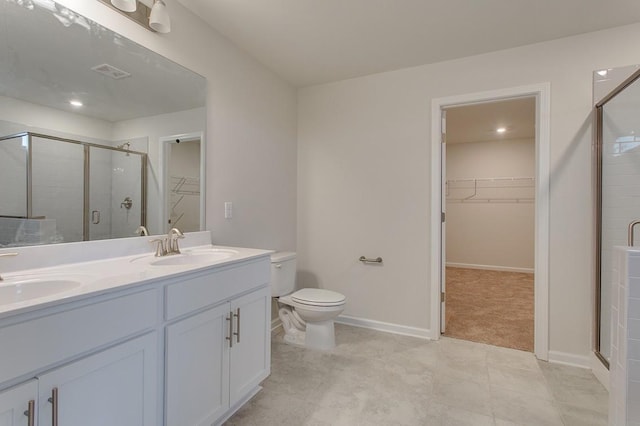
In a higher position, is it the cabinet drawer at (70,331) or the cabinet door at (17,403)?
the cabinet drawer at (70,331)

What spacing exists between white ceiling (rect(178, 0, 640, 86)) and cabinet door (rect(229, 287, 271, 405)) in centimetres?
175

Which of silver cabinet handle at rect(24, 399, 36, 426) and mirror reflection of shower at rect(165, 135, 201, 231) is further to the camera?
mirror reflection of shower at rect(165, 135, 201, 231)

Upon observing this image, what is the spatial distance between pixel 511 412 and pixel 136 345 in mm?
1908

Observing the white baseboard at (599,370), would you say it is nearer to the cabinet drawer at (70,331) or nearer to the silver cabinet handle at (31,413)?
the cabinet drawer at (70,331)

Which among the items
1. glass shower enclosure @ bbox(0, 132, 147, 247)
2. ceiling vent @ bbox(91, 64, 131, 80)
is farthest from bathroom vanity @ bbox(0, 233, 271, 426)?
ceiling vent @ bbox(91, 64, 131, 80)

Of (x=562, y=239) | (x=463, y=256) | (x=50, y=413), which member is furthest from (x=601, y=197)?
(x=463, y=256)

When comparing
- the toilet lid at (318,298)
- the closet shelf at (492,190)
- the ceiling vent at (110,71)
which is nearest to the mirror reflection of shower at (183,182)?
the ceiling vent at (110,71)

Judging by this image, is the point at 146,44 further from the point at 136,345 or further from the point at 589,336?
the point at 589,336

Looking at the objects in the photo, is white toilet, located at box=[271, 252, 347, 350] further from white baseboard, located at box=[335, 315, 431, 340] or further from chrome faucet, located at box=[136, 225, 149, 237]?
chrome faucet, located at box=[136, 225, 149, 237]

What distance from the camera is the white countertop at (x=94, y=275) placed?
86cm

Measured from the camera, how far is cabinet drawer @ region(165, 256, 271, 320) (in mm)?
1244

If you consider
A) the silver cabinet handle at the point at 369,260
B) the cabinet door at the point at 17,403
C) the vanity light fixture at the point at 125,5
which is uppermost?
the vanity light fixture at the point at 125,5

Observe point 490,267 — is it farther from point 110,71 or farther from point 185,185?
point 110,71

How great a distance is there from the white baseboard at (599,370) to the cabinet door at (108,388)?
2.54 metres
